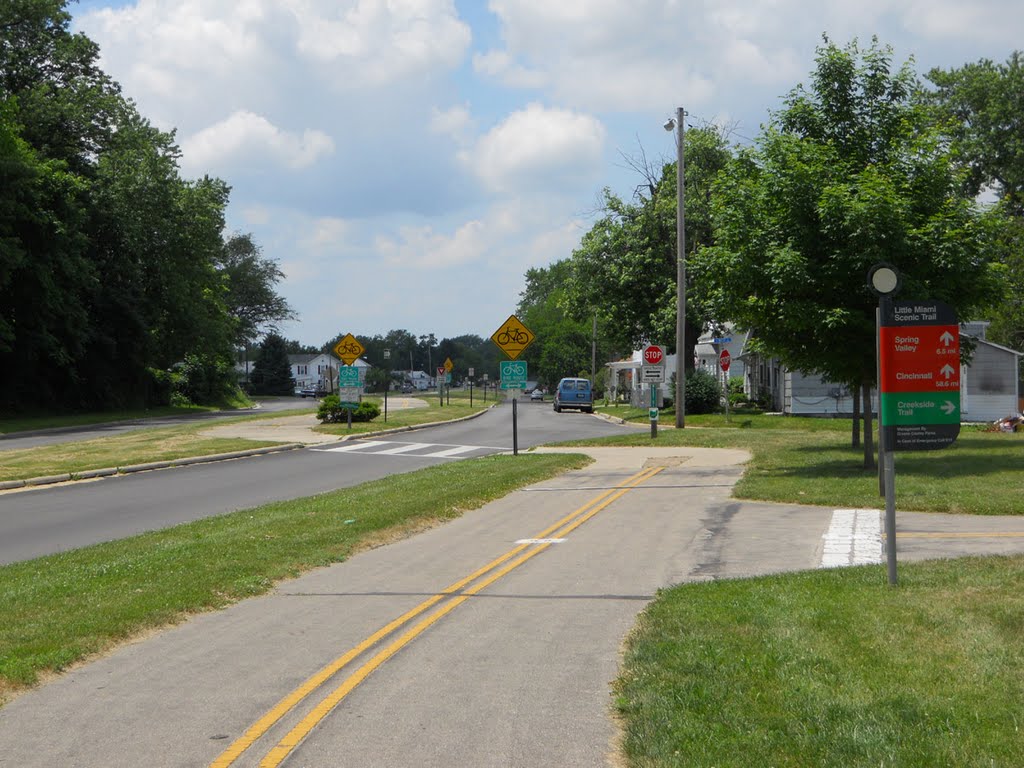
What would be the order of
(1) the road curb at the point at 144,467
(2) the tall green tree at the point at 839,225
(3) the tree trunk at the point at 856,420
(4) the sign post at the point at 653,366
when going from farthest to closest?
1. (4) the sign post at the point at 653,366
2. (3) the tree trunk at the point at 856,420
3. (1) the road curb at the point at 144,467
4. (2) the tall green tree at the point at 839,225

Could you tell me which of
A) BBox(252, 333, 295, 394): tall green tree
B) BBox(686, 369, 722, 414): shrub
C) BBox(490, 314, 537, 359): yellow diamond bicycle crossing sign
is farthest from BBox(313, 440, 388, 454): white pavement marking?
BBox(252, 333, 295, 394): tall green tree

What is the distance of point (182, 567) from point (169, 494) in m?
9.32

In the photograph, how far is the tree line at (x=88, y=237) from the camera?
48094 millimetres

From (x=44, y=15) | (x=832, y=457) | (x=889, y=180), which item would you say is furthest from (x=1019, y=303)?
(x=44, y=15)

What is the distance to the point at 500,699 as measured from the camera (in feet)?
20.6

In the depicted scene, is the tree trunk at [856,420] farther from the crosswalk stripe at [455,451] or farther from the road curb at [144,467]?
the road curb at [144,467]

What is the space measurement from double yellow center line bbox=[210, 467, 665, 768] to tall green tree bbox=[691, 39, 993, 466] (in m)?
7.71

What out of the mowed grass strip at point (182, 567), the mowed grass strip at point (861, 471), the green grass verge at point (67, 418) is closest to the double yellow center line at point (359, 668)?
the mowed grass strip at point (182, 567)

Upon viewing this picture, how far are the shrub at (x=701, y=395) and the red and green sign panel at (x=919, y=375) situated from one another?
3629 centimetres

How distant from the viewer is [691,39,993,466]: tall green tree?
1788 centimetres

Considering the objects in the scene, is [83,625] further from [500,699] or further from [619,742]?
[619,742]

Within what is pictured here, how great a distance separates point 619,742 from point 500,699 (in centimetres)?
101

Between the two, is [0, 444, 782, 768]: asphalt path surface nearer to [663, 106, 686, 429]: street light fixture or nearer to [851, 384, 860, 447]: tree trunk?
[851, 384, 860, 447]: tree trunk

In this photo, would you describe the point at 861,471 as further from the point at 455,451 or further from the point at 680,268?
the point at 680,268
